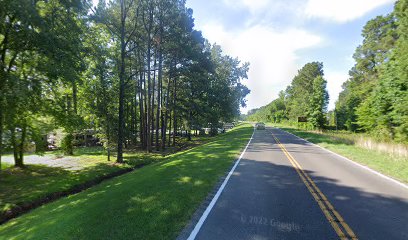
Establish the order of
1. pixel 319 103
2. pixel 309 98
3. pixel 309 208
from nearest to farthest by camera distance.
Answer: pixel 309 208 < pixel 319 103 < pixel 309 98

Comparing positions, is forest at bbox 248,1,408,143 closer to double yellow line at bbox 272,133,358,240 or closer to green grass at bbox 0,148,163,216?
double yellow line at bbox 272,133,358,240

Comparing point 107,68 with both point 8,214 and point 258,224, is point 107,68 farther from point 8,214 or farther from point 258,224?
point 258,224

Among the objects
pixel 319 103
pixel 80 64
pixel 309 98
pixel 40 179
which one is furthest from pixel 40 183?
pixel 309 98

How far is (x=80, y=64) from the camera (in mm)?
14711

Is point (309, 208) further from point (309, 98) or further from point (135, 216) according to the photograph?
point (309, 98)

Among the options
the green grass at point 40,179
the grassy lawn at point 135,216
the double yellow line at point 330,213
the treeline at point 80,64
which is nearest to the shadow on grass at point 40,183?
the green grass at point 40,179

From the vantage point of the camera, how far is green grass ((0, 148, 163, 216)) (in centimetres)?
1177

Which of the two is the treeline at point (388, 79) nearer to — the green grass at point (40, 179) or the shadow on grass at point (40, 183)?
the green grass at point (40, 179)

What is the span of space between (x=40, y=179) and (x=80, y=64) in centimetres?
763

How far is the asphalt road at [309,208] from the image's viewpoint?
513 centimetres

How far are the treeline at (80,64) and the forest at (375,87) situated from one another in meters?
18.9

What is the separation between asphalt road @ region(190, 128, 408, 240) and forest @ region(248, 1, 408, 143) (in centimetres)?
1359

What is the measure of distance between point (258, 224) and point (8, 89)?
12609 mm

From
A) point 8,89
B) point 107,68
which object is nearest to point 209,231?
point 8,89
